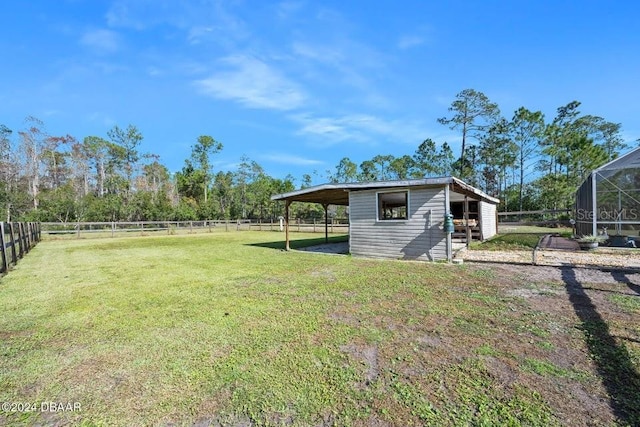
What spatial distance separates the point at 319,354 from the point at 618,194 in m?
12.8

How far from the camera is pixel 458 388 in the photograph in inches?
85.3

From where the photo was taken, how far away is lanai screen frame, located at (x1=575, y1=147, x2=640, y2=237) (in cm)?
951

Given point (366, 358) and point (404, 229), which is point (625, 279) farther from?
point (366, 358)

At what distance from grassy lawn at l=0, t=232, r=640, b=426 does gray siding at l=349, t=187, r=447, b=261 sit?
8.72 feet

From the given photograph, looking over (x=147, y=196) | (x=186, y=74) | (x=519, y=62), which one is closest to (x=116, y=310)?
(x=186, y=74)

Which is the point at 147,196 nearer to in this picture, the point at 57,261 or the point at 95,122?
the point at 95,122

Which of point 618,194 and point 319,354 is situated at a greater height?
point 618,194

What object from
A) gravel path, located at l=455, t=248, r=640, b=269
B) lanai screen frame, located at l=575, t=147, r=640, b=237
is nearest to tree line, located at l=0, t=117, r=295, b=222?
gravel path, located at l=455, t=248, r=640, b=269

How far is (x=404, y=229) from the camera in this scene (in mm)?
8352

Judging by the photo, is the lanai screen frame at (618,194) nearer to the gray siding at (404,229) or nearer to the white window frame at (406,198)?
the gray siding at (404,229)

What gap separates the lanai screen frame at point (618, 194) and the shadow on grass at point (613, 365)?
26.9 feet

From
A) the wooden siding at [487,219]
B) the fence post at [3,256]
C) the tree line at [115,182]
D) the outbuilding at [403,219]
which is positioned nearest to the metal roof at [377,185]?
the outbuilding at [403,219]

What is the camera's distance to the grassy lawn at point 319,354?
1.96m

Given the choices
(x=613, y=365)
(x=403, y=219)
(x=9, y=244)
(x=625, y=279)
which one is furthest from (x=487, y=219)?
(x=9, y=244)
